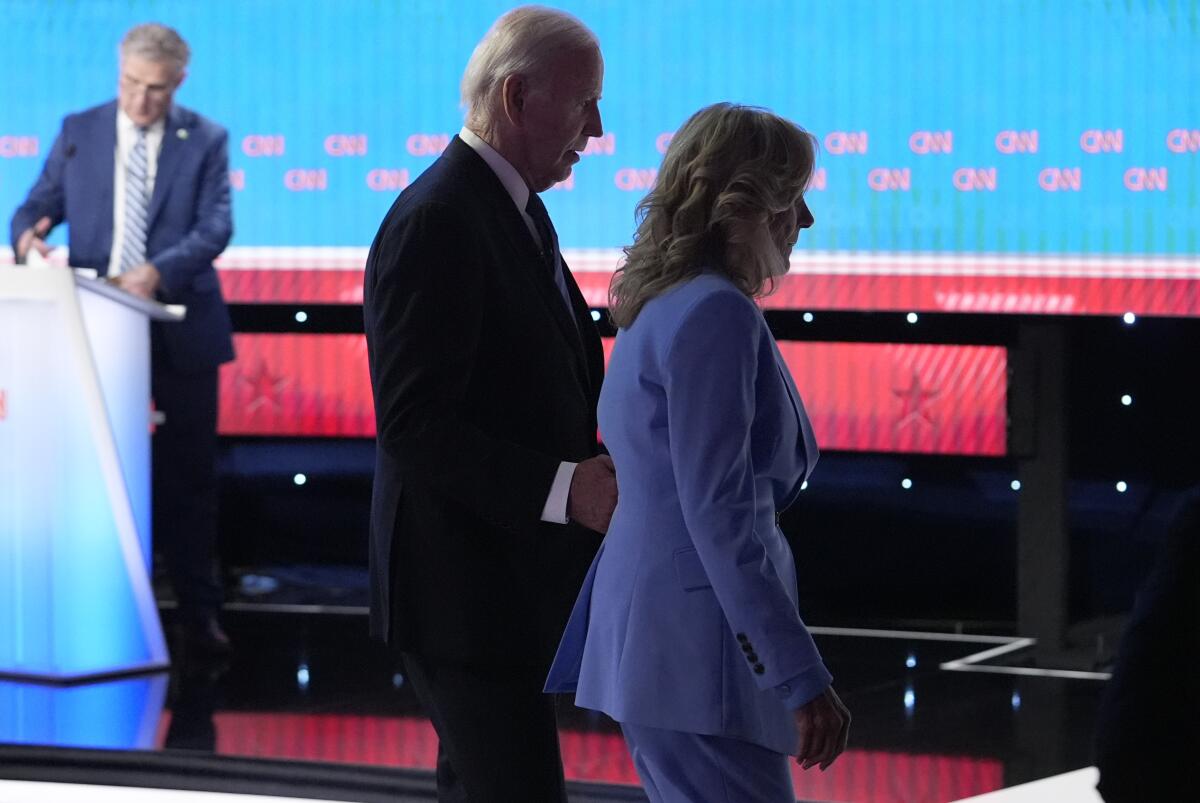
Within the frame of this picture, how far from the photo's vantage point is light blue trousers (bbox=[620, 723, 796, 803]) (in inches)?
55.5

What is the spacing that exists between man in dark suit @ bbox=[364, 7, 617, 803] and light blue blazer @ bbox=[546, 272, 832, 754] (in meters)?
0.19

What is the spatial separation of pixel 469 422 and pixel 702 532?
0.35 m

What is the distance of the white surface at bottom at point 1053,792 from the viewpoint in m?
2.81

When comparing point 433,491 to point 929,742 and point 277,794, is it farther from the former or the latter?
point 929,742

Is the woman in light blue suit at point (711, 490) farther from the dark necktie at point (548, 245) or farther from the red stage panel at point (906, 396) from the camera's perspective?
the red stage panel at point (906, 396)

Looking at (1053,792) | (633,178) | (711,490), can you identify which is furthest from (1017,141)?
(711,490)

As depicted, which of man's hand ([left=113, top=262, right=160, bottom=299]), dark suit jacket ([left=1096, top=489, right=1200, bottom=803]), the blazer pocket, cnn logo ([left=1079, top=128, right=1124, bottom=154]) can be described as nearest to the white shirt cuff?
the blazer pocket

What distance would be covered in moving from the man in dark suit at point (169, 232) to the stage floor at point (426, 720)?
374 millimetres

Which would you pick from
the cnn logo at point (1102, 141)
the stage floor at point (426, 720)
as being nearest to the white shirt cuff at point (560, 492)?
the stage floor at point (426, 720)

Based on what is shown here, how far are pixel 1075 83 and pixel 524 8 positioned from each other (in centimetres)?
275

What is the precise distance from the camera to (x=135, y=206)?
4.20m

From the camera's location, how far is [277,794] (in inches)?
116

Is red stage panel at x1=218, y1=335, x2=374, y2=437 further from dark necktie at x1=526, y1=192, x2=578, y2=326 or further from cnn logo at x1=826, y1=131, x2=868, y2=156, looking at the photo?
dark necktie at x1=526, y1=192, x2=578, y2=326

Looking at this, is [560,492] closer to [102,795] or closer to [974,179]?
[102,795]
